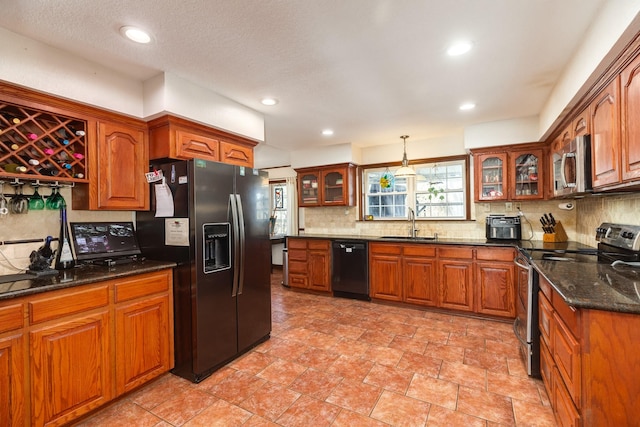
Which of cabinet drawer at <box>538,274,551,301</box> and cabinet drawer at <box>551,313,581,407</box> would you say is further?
cabinet drawer at <box>538,274,551,301</box>

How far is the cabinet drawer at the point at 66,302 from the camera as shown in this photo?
1.65 metres

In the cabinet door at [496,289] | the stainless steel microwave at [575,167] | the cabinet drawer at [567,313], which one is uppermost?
the stainless steel microwave at [575,167]

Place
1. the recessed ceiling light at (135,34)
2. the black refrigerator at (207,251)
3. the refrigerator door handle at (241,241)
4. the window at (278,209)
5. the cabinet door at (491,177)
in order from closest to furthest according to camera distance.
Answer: the recessed ceiling light at (135,34) < the black refrigerator at (207,251) < the refrigerator door handle at (241,241) < the cabinet door at (491,177) < the window at (278,209)

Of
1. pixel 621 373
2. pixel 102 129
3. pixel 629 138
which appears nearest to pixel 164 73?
pixel 102 129

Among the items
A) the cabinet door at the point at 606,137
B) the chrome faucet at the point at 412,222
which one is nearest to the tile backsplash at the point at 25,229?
the cabinet door at the point at 606,137

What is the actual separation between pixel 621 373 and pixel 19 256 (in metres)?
3.48

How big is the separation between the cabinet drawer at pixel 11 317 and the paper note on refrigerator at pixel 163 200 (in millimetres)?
1044

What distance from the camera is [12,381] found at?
1557 mm

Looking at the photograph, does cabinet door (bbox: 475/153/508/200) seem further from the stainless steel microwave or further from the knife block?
the stainless steel microwave

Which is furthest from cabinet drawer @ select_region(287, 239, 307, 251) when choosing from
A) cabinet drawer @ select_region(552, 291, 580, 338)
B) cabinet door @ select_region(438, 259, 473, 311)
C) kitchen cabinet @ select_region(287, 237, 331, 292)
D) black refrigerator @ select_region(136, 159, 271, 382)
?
cabinet drawer @ select_region(552, 291, 580, 338)

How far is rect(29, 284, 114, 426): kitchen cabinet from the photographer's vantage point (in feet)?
5.42

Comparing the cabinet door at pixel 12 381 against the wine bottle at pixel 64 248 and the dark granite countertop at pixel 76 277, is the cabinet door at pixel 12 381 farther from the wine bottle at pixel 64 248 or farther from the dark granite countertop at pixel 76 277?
the wine bottle at pixel 64 248

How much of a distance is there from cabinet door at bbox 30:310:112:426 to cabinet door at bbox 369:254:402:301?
10.2ft

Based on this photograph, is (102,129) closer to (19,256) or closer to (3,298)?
(19,256)
